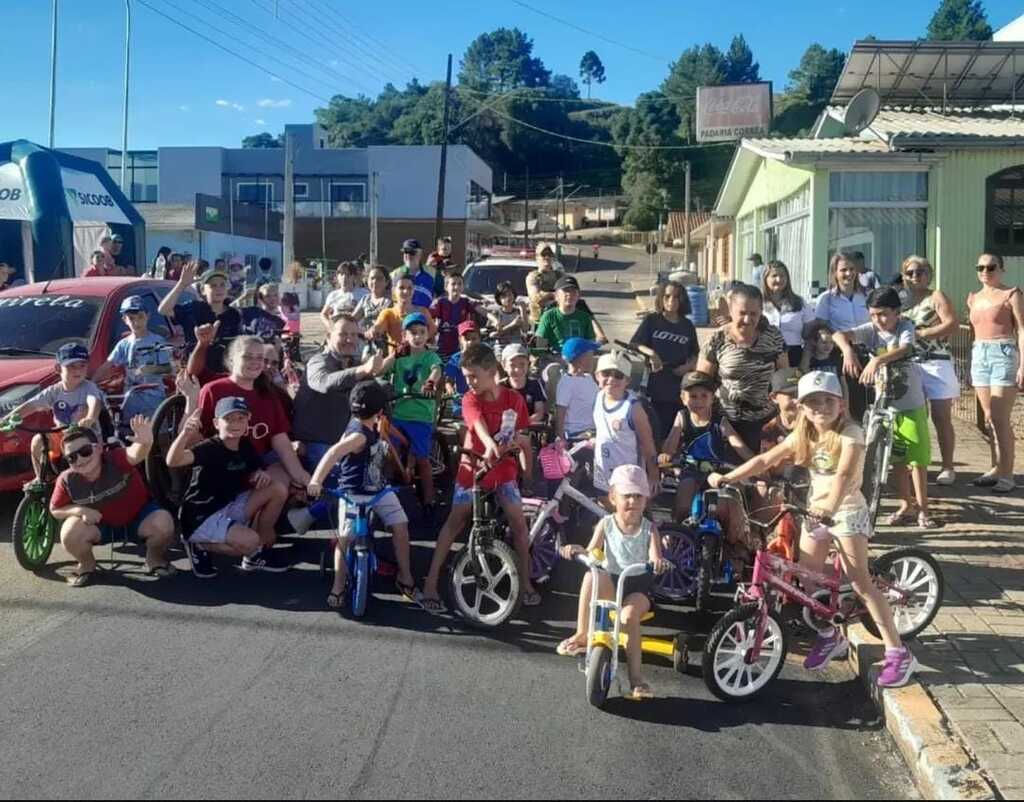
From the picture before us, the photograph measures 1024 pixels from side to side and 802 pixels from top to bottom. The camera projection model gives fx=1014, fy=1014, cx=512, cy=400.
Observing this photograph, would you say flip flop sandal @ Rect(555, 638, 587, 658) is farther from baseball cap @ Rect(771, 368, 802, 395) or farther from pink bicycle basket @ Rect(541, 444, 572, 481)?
baseball cap @ Rect(771, 368, 802, 395)

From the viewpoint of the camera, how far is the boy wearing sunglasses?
6.69 meters

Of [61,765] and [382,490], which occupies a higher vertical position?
[382,490]

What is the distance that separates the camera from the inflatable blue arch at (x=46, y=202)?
15.9 metres

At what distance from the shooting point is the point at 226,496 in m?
6.95

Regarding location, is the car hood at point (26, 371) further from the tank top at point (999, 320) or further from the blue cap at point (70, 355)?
the tank top at point (999, 320)

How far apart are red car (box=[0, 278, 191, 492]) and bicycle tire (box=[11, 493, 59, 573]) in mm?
908

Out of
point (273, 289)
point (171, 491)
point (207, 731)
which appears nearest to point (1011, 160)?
point (273, 289)

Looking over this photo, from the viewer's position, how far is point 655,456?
6379mm

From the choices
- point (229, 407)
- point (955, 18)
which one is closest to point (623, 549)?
point (229, 407)

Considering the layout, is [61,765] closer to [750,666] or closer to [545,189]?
[750,666]

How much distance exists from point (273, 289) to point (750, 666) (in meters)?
7.98

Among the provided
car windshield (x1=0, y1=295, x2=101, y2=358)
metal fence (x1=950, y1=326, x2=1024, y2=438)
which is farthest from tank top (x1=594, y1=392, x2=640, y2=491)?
metal fence (x1=950, y1=326, x2=1024, y2=438)

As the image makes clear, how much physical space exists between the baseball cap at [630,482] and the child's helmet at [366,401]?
5.61 feet

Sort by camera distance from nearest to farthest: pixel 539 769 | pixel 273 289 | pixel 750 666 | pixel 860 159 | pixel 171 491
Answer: pixel 539 769 < pixel 750 666 < pixel 171 491 < pixel 273 289 < pixel 860 159
